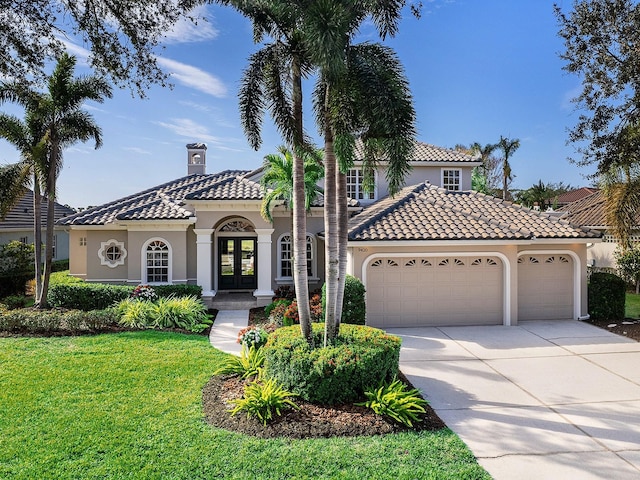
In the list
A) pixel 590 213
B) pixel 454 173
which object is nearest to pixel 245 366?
pixel 454 173

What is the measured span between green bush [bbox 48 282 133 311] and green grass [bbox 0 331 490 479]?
661 cm

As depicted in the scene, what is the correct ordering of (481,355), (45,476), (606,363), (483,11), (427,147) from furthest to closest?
(427,147), (483,11), (481,355), (606,363), (45,476)

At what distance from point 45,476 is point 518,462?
19.5ft

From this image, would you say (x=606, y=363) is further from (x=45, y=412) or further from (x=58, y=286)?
(x=58, y=286)

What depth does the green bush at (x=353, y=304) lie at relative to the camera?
1216cm

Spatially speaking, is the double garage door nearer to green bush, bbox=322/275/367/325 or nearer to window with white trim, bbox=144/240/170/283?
green bush, bbox=322/275/367/325

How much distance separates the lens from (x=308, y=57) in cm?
817

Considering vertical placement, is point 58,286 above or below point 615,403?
above

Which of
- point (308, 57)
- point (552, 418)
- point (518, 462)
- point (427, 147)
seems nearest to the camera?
point (518, 462)

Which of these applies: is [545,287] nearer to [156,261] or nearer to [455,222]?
[455,222]

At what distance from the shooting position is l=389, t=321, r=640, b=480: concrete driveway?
18.4 feet

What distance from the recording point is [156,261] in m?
17.0

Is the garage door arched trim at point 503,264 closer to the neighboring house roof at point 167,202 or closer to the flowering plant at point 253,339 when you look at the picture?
the flowering plant at point 253,339

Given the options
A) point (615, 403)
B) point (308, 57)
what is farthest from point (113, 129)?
point (615, 403)
